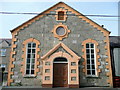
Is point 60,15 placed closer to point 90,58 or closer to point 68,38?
point 68,38

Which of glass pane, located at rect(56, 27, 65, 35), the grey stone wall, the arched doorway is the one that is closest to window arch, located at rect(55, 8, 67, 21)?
the grey stone wall

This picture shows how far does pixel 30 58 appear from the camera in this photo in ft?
49.5

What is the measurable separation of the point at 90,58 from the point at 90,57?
10 cm

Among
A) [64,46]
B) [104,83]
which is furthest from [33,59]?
[104,83]

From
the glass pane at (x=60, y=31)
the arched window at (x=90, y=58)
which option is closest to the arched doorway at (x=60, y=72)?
the arched window at (x=90, y=58)

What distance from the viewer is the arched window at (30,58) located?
14.8 meters

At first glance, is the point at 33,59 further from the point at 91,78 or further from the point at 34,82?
the point at 91,78

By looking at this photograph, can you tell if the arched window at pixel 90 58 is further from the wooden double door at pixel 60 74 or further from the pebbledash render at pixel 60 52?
the wooden double door at pixel 60 74

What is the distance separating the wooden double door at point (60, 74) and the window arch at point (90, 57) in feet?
6.66

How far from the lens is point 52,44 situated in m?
15.4

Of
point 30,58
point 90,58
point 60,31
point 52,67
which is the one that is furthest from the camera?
point 60,31

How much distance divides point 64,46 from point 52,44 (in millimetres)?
1397

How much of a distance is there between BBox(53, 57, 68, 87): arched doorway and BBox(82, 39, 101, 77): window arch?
2.02m

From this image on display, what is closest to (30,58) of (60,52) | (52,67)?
(52,67)
